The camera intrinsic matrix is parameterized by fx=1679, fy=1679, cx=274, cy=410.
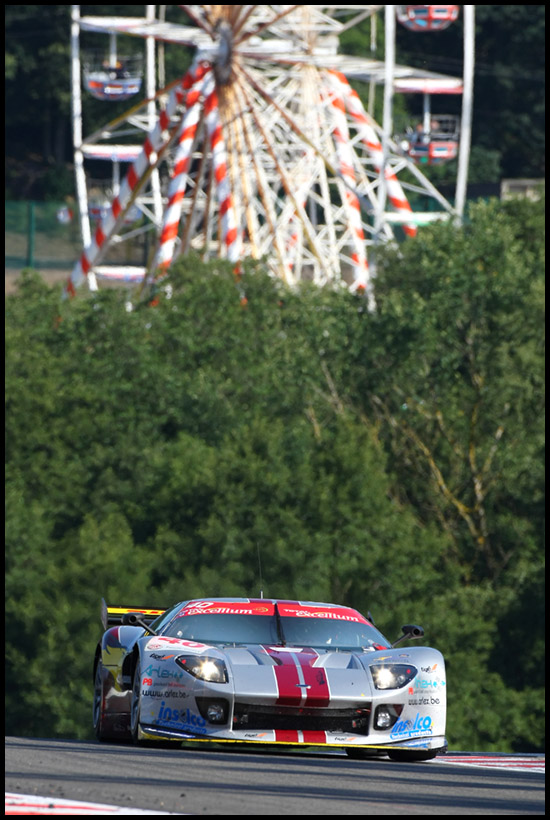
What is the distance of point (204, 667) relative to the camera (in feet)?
28.2

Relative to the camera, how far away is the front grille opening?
27.7 ft

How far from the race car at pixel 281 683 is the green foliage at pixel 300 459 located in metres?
19.0

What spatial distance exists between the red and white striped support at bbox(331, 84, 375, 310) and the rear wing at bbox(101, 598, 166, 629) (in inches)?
1010

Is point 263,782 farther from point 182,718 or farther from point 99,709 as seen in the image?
point 99,709

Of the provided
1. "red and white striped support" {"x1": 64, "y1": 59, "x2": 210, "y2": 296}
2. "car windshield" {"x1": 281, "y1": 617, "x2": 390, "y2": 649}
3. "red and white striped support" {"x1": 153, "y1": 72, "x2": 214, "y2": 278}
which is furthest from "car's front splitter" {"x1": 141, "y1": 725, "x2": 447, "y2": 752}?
"red and white striped support" {"x1": 64, "y1": 59, "x2": 210, "y2": 296}

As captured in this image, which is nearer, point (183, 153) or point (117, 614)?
point (117, 614)

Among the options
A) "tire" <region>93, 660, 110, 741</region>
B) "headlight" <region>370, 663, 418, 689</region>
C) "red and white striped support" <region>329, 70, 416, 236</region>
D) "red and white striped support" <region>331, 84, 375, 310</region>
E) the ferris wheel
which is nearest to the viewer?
"headlight" <region>370, 663, 418, 689</region>

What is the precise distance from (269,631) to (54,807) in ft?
11.6

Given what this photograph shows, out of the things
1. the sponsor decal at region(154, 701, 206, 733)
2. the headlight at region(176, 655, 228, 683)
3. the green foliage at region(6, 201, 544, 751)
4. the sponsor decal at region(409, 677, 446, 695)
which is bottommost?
the green foliage at region(6, 201, 544, 751)

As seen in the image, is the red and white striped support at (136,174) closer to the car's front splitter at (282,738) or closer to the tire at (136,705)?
the tire at (136,705)

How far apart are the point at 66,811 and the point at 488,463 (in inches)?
1147

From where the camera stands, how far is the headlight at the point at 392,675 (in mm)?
8727

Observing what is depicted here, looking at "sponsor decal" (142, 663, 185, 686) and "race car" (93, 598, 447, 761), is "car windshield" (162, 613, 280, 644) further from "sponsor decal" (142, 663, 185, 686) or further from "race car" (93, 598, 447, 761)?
"sponsor decal" (142, 663, 185, 686)

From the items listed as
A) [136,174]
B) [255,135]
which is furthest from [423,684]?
[255,135]
